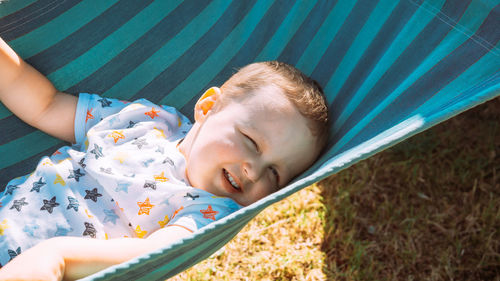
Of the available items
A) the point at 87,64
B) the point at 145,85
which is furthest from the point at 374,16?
the point at 87,64

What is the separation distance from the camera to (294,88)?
4.64 ft

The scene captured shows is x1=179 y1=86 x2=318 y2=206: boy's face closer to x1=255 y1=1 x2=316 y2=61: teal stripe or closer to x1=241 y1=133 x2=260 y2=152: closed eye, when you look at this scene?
x1=241 y1=133 x2=260 y2=152: closed eye

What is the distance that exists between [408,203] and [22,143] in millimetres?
1590

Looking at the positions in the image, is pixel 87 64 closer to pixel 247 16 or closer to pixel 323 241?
pixel 247 16

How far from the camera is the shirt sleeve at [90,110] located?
5.14ft

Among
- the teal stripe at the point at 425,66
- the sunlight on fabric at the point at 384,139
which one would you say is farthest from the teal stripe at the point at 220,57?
the sunlight on fabric at the point at 384,139

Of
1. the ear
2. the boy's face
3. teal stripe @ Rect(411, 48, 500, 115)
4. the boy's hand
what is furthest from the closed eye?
the boy's hand

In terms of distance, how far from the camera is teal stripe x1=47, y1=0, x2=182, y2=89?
165cm

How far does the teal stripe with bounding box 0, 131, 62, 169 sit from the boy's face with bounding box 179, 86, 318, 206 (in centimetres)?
54

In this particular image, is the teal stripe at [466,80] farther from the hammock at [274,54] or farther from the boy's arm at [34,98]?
the boy's arm at [34,98]

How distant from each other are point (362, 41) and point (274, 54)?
1.09 feet

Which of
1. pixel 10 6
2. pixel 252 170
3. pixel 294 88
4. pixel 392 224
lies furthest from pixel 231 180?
pixel 392 224

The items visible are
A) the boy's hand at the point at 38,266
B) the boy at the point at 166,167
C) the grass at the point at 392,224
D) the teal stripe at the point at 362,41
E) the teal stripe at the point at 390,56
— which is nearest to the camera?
the boy's hand at the point at 38,266

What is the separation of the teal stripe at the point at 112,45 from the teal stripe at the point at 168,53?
9 centimetres
